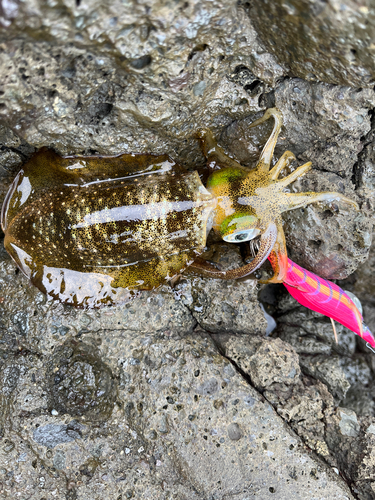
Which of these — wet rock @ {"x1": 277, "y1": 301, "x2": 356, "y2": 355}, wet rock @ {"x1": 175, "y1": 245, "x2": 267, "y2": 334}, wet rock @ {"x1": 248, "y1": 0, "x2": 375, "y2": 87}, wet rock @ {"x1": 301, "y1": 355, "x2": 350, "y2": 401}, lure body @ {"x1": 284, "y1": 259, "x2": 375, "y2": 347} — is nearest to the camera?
wet rock @ {"x1": 248, "y1": 0, "x2": 375, "y2": 87}

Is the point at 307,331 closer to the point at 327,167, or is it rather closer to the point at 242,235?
the point at 242,235

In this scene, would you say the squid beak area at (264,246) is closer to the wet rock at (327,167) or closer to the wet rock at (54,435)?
the wet rock at (327,167)

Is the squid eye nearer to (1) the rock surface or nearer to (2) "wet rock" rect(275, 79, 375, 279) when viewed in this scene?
(1) the rock surface

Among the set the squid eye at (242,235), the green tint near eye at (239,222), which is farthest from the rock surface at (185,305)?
the green tint near eye at (239,222)

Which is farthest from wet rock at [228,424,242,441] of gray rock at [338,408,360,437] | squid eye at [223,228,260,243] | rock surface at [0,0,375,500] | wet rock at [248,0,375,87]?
wet rock at [248,0,375,87]

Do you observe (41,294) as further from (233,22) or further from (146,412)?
(233,22)

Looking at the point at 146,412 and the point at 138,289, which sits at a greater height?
the point at 138,289

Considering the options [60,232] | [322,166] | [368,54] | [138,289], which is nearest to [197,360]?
[138,289]
